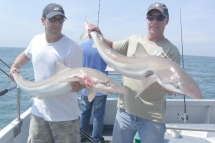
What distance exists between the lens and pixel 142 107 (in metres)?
3.14

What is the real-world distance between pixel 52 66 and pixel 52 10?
74 centimetres

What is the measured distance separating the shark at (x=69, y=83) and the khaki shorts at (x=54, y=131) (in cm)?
38

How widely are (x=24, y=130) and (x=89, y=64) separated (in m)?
1.79

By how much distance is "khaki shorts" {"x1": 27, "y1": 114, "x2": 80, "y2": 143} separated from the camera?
10.2 feet

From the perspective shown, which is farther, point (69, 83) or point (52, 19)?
point (52, 19)

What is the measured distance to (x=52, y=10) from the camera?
3086mm

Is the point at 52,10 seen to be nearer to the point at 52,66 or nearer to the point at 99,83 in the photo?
the point at 52,66

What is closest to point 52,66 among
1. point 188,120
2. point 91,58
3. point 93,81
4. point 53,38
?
point 53,38

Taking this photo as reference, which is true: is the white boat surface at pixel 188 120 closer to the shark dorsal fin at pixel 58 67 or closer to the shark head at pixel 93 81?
the shark head at pixel 93 81

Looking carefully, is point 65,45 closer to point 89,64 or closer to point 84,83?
point 84,83

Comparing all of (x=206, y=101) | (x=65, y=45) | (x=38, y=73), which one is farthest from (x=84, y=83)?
(x=206, y=101)

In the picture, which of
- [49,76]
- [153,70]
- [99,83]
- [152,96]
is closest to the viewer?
[153,70]

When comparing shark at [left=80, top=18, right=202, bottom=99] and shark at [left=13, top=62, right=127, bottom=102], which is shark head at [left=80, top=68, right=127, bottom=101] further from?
shark at [left=80, top=18, right=202, bottom=99]

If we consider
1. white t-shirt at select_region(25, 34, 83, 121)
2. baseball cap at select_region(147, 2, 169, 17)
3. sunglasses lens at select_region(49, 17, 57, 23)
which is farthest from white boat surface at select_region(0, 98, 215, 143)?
sunglasses lens at select_region(49, 17, 57, 23)
